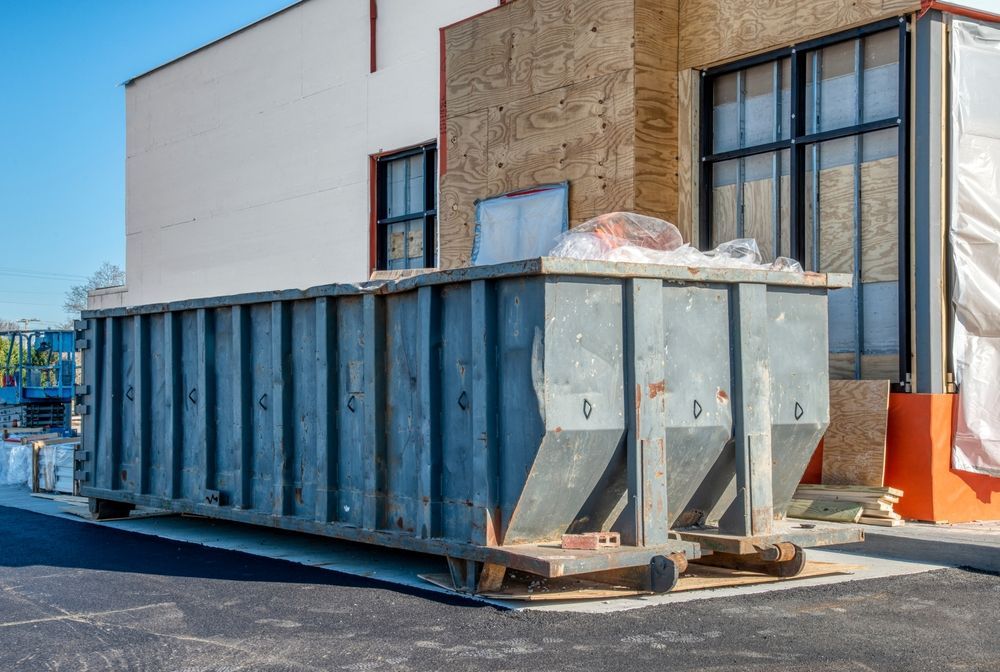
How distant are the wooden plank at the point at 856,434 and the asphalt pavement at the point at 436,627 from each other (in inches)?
111

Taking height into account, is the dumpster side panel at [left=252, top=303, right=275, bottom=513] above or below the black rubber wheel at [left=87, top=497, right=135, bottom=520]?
above

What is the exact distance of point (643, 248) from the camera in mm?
7688

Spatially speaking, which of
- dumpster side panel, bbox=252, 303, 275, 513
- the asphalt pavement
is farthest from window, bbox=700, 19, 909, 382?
dumpster side panel, bbox=252, 303, 275, 513

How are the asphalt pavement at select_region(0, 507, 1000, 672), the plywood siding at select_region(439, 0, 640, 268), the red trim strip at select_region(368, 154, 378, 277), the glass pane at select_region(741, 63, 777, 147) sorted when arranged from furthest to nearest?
the red trim strip at select_region(368, 154, 378, 277)
the plywood siding at select_region(439, 0, 640, 268)
the glass pane at select_region(741, 63, 777, 147)
the asphalt pavement at select_region(0, 507, 1000, 672)

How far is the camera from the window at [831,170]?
11.0 meters

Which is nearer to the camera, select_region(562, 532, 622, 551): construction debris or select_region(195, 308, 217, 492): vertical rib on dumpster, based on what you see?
select_region(562, 532, 622, 551): construction debris

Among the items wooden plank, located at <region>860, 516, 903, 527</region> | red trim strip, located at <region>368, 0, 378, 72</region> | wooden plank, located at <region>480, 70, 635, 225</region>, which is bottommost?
wooden plank, located at <region>860, 516, 903, 527</region>

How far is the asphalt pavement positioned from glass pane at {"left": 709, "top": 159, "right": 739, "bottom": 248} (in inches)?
224

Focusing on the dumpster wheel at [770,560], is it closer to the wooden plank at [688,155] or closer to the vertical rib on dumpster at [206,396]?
the vertical rib on dumpster at [206,396]

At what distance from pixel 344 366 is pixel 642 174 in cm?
549

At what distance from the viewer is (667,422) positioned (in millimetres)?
6914

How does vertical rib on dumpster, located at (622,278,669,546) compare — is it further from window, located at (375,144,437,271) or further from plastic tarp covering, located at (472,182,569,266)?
window, located at (375,144,437,271)

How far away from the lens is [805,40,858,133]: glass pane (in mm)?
11445

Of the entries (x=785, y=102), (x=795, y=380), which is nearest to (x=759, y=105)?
(x=785, y=102)
